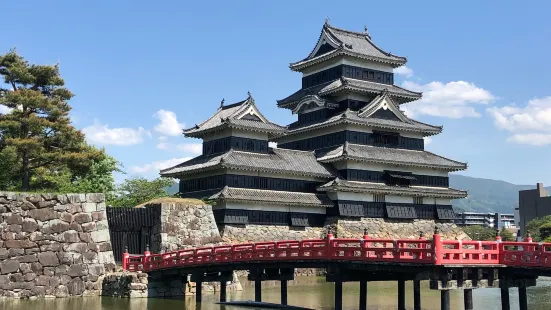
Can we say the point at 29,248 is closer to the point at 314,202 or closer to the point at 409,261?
the point at 409,261

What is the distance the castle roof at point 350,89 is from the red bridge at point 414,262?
98.8 ft

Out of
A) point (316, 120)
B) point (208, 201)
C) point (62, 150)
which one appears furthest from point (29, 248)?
point (316, 120)

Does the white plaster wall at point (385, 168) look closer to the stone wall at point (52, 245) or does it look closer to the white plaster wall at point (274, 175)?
the white plaster wall at point (274, 175)

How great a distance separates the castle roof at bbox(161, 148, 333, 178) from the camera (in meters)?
46.8

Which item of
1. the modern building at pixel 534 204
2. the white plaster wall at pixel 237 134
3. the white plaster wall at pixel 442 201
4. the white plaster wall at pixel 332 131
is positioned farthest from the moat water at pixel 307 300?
the modern building at pixel 534 204

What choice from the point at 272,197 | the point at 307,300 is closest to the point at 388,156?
the point at 272,197

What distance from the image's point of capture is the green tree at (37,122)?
123 feet

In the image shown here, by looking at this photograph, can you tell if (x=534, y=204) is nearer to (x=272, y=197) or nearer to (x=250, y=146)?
(x=272, y=197)

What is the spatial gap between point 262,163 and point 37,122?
652 inches

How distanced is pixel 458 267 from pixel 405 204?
34.3 metres

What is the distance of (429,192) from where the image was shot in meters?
55.7

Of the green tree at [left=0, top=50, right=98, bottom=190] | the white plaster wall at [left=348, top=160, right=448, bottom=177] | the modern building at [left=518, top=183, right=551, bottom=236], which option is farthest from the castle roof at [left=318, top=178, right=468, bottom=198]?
the modern building at [left=518, top=183, right=551, bottom=236]

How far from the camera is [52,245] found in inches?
1220

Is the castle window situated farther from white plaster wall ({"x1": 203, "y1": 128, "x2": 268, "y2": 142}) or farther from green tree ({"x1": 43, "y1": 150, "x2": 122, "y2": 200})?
green tree ({"x1": 43, "y1": 150, "x2": 122, "y2": 200})
